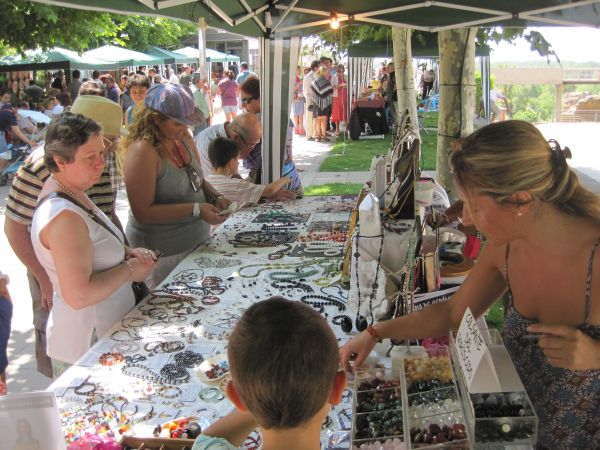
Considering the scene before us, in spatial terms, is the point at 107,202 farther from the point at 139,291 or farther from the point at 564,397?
the point at 564,397

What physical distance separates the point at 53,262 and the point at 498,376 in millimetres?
1539

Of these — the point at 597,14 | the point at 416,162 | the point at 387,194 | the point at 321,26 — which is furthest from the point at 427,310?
the point at 321,26

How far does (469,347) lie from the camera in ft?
4.42

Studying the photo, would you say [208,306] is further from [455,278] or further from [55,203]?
[455,278]

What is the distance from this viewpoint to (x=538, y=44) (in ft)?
22.5

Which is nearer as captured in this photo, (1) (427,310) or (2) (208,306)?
(1) (427,310)

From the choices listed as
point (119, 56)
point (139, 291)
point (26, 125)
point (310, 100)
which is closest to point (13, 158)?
point (26, 125)

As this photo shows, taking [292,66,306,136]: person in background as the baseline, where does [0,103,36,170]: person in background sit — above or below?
below

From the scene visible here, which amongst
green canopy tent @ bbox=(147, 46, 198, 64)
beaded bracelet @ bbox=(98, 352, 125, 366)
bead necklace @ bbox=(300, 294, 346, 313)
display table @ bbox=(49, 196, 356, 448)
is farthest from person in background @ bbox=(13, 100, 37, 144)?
green canopy tent @ bbox=(147, 46, 198, 64)

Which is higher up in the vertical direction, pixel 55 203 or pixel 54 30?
pixel 54 30

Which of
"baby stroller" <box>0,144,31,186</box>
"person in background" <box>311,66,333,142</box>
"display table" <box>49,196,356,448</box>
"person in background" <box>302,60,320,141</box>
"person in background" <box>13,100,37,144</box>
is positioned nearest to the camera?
"display table" <box>49,196,356,448</box>

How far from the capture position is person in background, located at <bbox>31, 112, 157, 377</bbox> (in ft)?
6.71

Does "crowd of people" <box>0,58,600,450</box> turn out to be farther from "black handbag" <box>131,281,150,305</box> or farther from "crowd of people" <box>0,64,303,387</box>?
"black handbag" <box>131,281,150,305</box>

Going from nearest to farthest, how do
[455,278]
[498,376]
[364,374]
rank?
[498,376] → [364,374] → [455,278]
